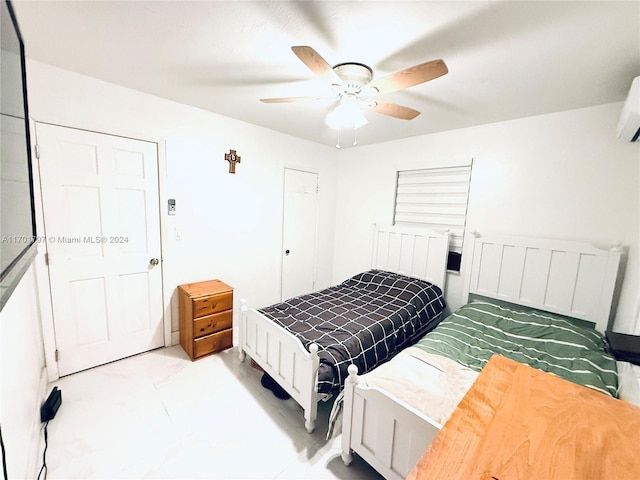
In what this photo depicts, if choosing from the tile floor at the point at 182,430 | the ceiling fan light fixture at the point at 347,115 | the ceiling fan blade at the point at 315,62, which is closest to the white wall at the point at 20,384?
the tile floor at the point at 182,430

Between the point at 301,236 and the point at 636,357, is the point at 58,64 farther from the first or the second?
the point at 636,357

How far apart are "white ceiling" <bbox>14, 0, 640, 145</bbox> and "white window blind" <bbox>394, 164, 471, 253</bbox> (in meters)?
0.88

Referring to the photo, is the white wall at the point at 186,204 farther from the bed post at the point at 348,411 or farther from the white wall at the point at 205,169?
the bed post at the point at 348,411

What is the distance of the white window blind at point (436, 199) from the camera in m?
2.89

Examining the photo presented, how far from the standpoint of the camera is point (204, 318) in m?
2.48

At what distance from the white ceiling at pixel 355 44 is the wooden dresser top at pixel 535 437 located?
151cm

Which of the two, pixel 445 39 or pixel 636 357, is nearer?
pixel 636 357

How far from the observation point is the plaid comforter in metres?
1.85

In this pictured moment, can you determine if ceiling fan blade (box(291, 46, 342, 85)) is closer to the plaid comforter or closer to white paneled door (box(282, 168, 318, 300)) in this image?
the plaid comforter

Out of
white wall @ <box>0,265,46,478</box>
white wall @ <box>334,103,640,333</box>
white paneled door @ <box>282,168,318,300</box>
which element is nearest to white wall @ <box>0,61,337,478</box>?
white wall @ <box>0,265,46,478</box>

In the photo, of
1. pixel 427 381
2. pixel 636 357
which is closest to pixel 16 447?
pixel 427 381

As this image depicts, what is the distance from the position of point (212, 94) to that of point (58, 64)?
3.24 feet

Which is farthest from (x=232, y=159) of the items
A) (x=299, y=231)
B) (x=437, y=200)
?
(x=437, y=200)

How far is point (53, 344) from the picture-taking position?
2.08 metres
